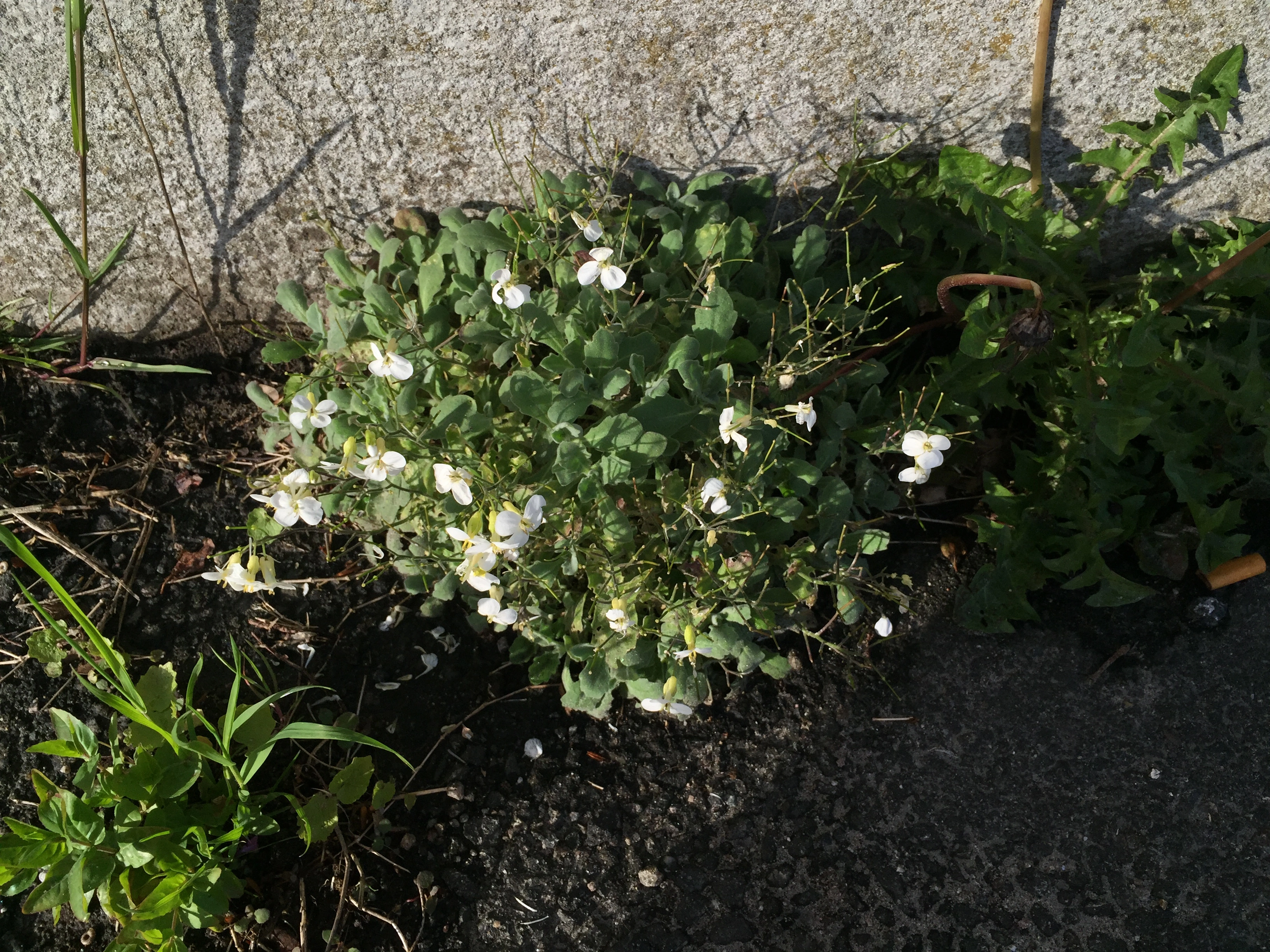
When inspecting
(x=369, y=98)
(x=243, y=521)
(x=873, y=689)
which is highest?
(x=369, y=98)

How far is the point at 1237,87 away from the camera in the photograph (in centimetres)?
218

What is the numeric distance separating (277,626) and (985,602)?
1.98 m

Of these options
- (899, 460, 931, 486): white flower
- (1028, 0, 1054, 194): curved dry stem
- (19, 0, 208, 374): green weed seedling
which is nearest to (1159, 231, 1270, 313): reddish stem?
(1028, 0, 1054, 194): curved dry stem

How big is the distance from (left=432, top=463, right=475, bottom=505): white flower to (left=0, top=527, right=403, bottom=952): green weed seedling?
1.87ft

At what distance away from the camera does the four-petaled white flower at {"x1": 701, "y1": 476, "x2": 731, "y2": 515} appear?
1.84m

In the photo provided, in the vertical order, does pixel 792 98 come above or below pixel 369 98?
below

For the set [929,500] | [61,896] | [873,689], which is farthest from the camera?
[929,500]

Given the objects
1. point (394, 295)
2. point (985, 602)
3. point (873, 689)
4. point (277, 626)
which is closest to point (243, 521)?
point (277, 626)

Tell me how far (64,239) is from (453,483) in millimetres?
1329

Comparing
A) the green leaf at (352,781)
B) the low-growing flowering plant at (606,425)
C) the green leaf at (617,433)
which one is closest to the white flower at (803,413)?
the low-growing flowering plant at (606,425)

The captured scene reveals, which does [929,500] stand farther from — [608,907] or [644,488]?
[608,907]

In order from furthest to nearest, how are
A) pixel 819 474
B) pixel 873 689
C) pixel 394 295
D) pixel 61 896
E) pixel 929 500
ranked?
1. pixel 929 500
2. pixel 873 689
3. pixel 394 295
4. pixel 819 474
5. pixel 61 896

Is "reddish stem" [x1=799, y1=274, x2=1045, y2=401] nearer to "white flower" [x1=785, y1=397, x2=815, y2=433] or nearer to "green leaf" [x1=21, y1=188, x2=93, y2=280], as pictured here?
"white flower" [x1=785, y1=397, x2=815, y2=433]

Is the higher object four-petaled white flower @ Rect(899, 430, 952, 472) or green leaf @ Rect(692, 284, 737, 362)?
green leaf @ Rect(692, 284, 737, 362)
